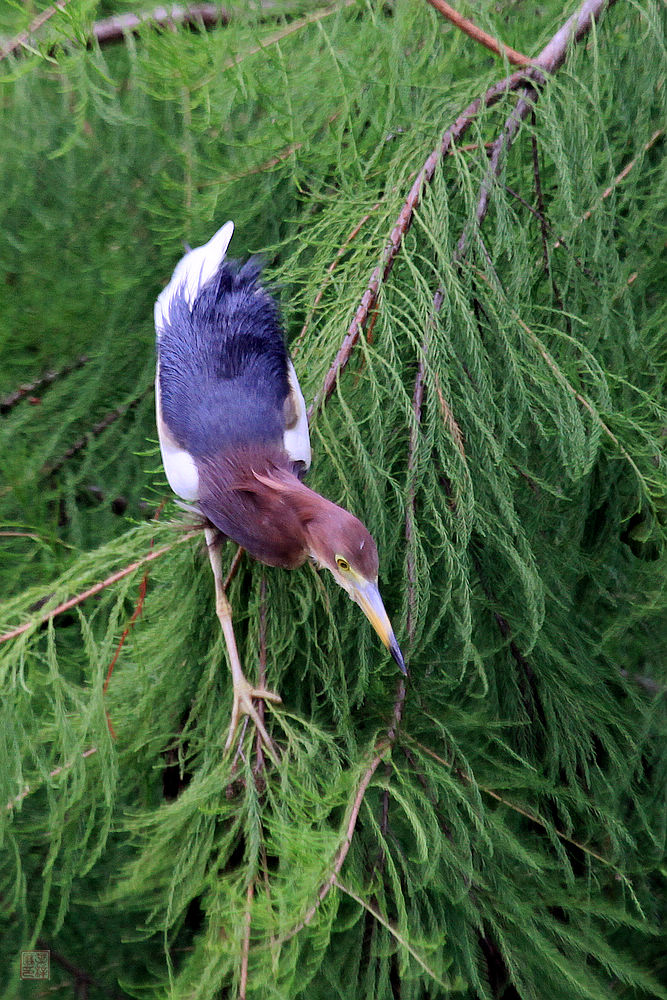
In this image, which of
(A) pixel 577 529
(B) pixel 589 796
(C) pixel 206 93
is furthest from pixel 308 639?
(C) pixel 206 93

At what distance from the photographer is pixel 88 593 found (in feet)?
5.08

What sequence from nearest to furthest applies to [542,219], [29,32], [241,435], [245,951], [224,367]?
[245,951] → [29,32] → [542,219] → [241,435] → [224,367]

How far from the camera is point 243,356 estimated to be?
197 centimetres

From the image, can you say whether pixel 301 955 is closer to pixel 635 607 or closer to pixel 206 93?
pixel 635 607

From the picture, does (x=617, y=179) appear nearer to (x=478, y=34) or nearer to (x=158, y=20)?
(x=478, y=34)

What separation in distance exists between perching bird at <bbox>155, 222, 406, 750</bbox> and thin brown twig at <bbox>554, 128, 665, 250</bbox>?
2.03ft

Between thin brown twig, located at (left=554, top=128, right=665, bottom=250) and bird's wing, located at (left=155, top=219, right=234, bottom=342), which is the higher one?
thin brown twig, located at (left=554, top=128, right=665, bottom=250)

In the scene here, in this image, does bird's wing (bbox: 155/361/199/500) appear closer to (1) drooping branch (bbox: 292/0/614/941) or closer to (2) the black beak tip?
(1) drooping branch (bbox: 292/0/614/941)

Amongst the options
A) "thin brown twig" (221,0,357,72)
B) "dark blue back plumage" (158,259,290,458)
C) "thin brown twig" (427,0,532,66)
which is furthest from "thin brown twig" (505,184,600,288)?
"dark blue back plumage" (158,259,290,458)

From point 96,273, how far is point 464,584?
1301mm

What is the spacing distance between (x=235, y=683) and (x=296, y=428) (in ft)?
1.70

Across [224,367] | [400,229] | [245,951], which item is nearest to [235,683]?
[245,951]

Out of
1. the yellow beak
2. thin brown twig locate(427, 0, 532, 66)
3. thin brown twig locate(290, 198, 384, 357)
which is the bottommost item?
the yellow beak

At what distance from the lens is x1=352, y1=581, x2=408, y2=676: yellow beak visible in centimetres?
134
